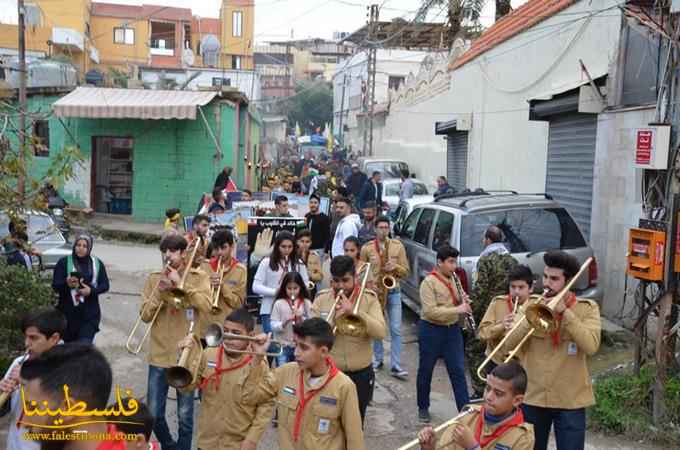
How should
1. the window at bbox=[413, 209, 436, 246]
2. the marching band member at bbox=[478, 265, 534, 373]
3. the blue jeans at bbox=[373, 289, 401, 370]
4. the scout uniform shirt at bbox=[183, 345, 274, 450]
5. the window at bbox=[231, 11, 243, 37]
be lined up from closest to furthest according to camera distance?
the scout uniform shirt at bbox=[183, 345, 274, 450] < the marching band member at bbox=[478, 265, 534, 373] < the blue jeans at bbox=[373, 289, 401, 370] < the window at bbox=[413, 209, 436, 246] < the window at bbox=[231, 11, 243, 37]

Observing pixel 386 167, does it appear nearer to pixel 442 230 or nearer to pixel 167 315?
pixel 442 230

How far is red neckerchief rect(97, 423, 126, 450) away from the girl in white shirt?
148 inches

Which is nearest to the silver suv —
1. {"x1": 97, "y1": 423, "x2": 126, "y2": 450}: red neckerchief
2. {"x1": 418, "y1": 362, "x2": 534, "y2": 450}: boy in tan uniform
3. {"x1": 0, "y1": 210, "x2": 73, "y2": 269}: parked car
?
{"x1": 418, "y1": 362, "x2": 534, "y2": 450}: boy in tan uniform

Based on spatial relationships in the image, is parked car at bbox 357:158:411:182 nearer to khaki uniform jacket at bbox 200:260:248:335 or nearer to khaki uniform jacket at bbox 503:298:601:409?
khaki uniform jacket at bbox 200:260:248:335

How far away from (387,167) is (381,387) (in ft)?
63.3

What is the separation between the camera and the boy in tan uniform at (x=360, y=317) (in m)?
6.02

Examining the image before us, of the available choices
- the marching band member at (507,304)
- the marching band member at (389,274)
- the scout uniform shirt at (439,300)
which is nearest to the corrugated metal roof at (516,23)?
the marching band member at (389,274)

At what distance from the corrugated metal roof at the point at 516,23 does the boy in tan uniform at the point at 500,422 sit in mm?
10970

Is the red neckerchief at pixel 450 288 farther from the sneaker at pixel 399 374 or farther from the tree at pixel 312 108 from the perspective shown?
the tree at pixel 312 108

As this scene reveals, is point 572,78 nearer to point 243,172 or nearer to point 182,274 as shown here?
point 182,274

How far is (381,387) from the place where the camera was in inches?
335

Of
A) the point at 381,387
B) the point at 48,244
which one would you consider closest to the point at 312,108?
the point at 48,244

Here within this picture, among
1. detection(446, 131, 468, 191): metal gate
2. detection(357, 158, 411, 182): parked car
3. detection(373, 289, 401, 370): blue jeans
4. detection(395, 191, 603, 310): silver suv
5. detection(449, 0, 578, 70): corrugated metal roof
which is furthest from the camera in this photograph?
detection(357, 158, 411, 182): parked car

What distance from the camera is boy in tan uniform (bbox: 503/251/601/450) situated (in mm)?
5145
